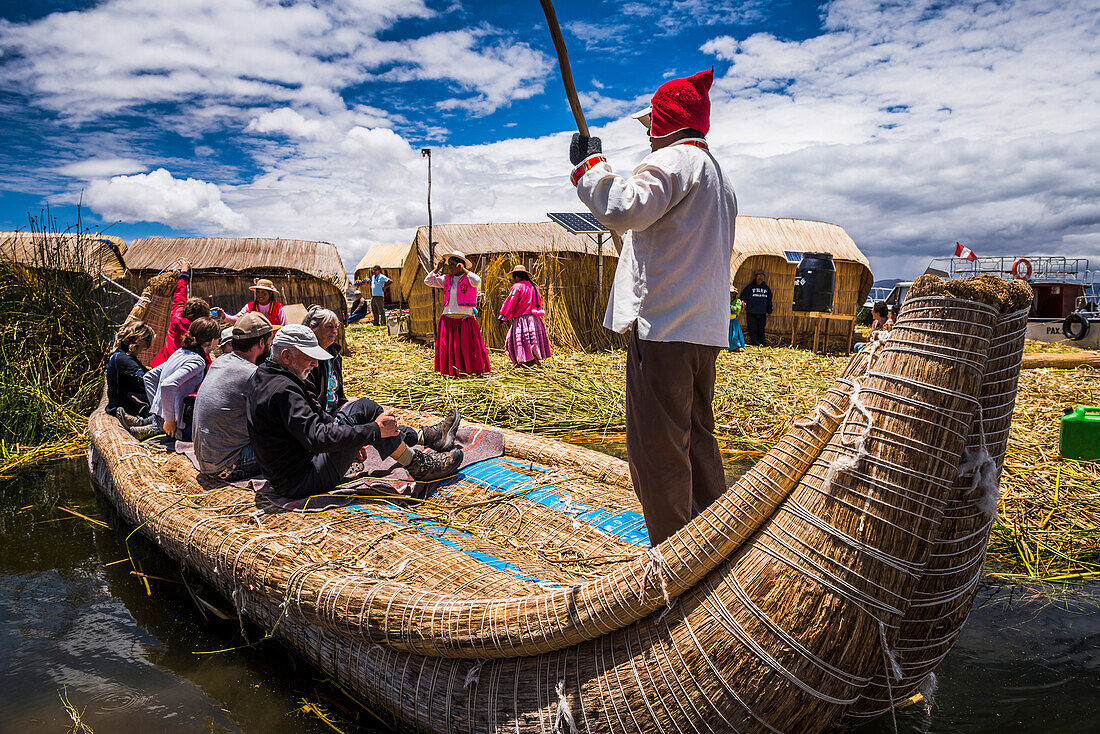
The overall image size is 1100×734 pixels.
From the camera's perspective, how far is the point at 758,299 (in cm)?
1377

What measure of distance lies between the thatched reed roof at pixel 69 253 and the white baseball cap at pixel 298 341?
5.96m

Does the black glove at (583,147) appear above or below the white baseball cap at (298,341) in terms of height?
above

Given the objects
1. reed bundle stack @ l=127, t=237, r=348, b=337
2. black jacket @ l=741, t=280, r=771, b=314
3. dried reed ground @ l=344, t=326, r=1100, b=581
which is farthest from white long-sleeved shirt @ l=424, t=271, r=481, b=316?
black jacket @ l=741, t=280, r=771, b=314

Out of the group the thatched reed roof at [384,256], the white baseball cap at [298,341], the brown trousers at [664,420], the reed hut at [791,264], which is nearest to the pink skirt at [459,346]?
the white baseball cap at [298,341]

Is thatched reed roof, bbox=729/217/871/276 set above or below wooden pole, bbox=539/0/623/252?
above

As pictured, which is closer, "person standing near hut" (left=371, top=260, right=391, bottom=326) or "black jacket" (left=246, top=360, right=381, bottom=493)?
"black jacket" (left=246, top=360, right=381, bottom=493)

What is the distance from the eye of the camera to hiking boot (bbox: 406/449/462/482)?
3.63m

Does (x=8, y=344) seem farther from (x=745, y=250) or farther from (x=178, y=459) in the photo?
(x=745, y=250)

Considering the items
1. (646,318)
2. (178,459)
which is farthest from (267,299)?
(646,318)

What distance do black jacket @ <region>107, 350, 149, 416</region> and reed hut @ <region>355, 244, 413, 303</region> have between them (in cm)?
2293

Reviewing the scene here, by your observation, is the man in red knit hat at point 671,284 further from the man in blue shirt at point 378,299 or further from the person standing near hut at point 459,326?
the man in blue shirt at point 378,299

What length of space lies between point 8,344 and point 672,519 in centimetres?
763

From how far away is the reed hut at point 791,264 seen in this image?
14117mm

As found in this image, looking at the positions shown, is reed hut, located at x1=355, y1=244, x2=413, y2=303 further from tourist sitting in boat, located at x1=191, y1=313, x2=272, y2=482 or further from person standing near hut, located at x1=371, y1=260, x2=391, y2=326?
tourist sitting in boat, located at x1=191, y1=313, x2=272, y2=482
